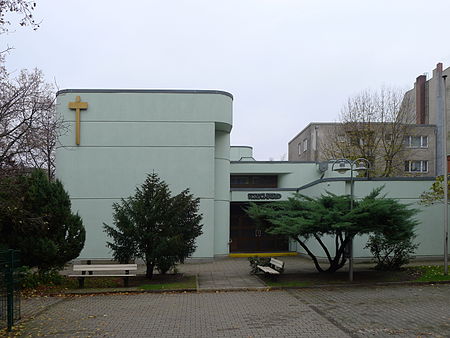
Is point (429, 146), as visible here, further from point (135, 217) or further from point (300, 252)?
point (135, 217)

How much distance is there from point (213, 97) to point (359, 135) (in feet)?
44.3

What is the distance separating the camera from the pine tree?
15875 millimetres

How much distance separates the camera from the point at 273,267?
17.1 m

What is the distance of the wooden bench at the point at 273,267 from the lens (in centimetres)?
1544

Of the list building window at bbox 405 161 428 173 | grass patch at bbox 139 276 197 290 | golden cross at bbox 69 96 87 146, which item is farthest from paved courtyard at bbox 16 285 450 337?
building window at bbox 405 161 428 173

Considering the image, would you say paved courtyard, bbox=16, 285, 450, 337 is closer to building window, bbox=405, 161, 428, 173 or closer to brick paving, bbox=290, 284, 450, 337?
brick paving, bbox=290, 284, 450, 337

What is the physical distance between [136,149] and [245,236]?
8.60 m

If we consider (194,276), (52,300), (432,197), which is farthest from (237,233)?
(52,300)

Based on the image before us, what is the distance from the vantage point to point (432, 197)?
18406 millimetres

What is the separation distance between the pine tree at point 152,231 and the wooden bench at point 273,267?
2.81 m

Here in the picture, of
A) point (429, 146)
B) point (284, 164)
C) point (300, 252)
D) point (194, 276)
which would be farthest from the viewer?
point (429, 146)

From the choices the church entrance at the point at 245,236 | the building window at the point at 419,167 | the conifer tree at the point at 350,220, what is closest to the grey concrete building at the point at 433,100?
the building window at the point at 419,167

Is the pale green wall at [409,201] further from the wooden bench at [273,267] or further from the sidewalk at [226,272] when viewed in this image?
the wooden bench at [273,267]

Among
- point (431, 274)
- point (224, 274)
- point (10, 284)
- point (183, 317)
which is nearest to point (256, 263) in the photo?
point (224, 274)
